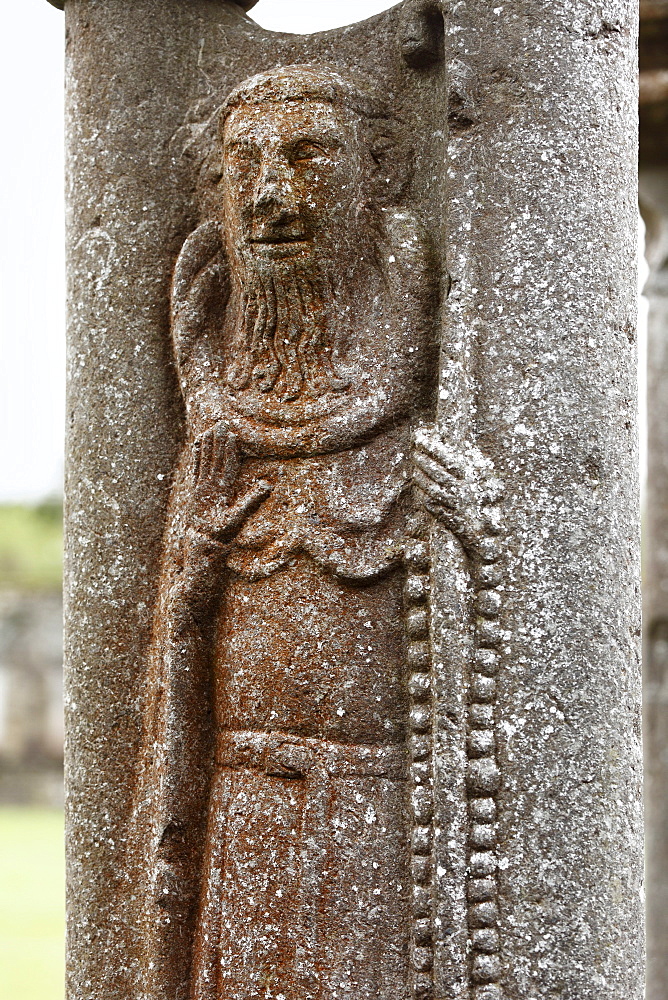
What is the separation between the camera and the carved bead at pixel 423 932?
2426 millimetres

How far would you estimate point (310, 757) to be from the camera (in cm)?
260

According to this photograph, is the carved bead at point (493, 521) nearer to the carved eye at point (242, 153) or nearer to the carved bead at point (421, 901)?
the carved bead at point (421, 901)

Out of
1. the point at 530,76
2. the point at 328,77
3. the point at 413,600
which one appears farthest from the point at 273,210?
the point at 413,600

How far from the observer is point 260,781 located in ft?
8.70

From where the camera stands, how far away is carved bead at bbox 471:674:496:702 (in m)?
2.41

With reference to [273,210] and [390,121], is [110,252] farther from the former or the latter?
[390,121]

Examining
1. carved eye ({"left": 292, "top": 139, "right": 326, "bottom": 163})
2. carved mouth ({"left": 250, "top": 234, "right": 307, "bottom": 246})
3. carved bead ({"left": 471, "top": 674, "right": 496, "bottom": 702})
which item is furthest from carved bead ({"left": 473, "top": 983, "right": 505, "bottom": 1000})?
carved eye ({"left": 292, "top": 139, "right": 326, "bottom": 163})

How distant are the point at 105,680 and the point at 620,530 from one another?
127 cm

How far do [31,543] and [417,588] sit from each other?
1171 cm

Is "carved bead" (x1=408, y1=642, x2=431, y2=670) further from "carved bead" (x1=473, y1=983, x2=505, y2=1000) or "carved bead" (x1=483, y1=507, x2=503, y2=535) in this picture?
"carved bead" (x1=473, y1=983, x2=505, y2=1000)

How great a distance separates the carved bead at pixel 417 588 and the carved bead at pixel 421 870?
0.53 meters

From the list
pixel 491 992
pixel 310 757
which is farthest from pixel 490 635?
pixel 491 992

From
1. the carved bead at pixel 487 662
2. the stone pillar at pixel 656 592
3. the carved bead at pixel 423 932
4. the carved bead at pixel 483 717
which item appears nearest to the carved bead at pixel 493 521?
the carved bead at pixel 487 662

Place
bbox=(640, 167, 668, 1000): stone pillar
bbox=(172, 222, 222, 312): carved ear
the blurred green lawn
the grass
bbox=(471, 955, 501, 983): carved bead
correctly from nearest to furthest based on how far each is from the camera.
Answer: bbox=(471, 955, 501, 983): carved bead
bbox=(172, 222, 222, 312): carved ear
bbox=(640, 167, 668, 1000): stone pillar
the blurred green lawn
the grass
